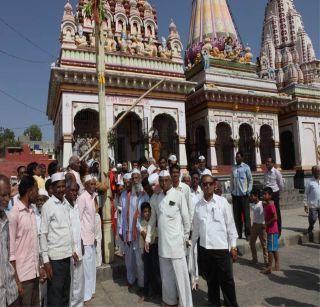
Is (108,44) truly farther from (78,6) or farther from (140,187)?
(140,187)

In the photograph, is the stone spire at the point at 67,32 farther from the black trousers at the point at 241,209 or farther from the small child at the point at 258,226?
the small child at the point at 258,226

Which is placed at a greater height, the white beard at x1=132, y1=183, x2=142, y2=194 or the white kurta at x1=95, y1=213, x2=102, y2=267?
the white beard at x1=132, y1=183, x2=142, y2=194

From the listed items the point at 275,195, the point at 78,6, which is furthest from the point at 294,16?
the point at 275,195

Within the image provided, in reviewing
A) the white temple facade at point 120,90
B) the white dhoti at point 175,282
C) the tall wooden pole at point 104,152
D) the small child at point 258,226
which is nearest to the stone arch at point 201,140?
the white temple facade at point 120,90

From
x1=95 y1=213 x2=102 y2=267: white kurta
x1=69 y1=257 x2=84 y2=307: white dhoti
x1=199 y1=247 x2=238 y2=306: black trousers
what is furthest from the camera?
x1=95 y1=213 x2=102 y2=267: white kurta

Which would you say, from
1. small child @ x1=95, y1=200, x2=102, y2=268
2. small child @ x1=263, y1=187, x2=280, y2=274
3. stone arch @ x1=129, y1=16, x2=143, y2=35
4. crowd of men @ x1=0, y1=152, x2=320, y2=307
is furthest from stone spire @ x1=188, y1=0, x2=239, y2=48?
small child @ x1=95, y1=200, x2=102, y2=268

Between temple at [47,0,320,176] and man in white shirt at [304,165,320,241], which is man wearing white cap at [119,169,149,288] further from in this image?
temple at [47,0,320,176]

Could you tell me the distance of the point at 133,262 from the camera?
5.52 m

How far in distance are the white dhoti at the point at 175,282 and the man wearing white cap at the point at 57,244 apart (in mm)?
1268

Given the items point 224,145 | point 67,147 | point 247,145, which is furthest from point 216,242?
point 247,145

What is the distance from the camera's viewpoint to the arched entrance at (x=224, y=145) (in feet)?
67.5

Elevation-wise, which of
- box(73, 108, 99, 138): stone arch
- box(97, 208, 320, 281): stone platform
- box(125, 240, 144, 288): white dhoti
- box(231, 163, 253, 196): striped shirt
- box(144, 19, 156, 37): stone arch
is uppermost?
box(144, 19, 156, 37): stone arch

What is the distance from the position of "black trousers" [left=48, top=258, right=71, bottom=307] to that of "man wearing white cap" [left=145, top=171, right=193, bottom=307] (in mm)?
1277

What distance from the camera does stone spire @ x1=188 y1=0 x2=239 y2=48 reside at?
2406 centimetres
